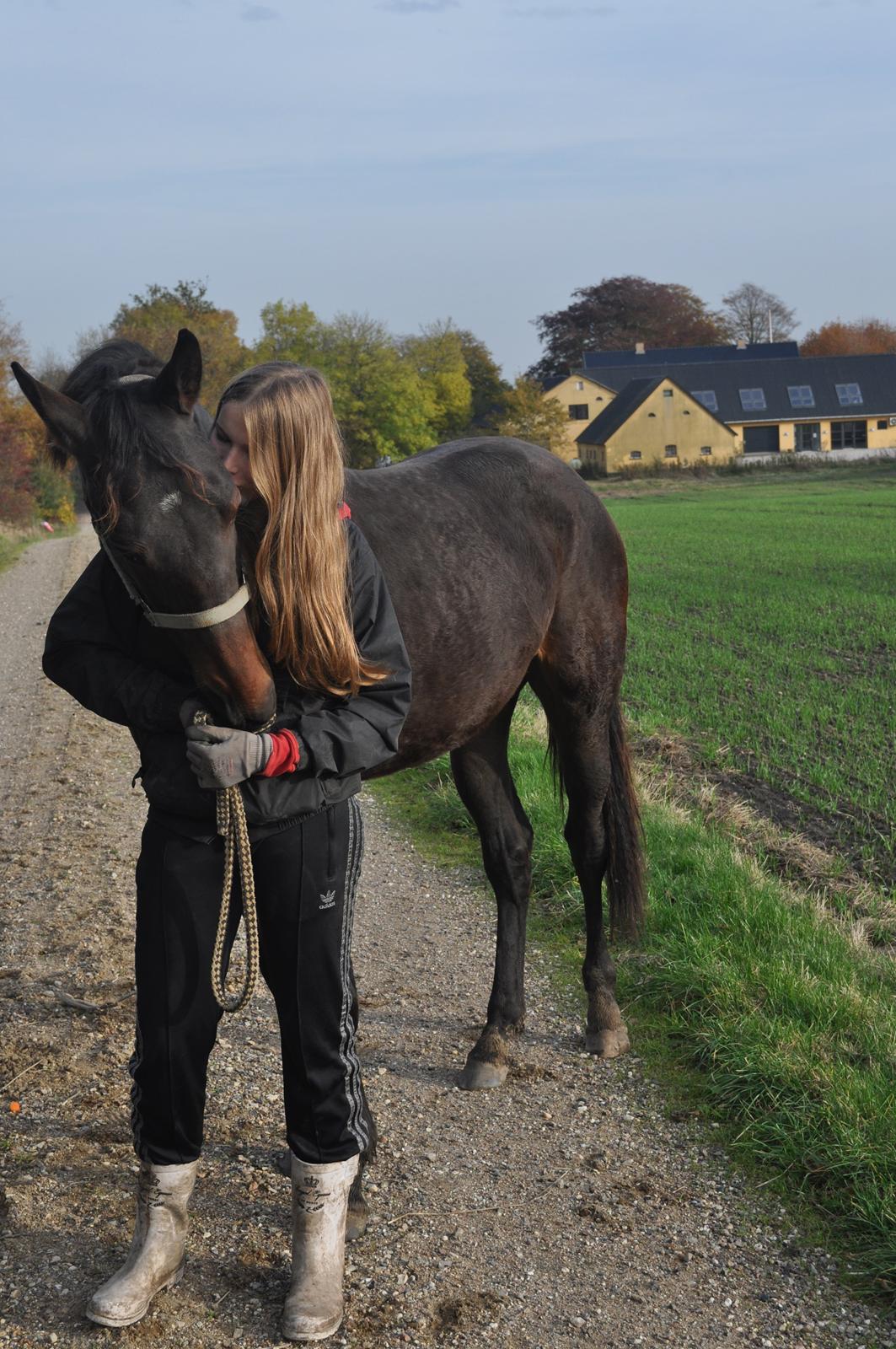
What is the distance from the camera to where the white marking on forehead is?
2.23 m

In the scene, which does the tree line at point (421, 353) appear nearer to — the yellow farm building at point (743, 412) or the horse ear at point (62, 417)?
the yellow farm building at point (743, 412)

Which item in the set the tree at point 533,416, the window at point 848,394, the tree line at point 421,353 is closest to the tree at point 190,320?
the tree line at point 421,353

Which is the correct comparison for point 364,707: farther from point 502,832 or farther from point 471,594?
point 502,832

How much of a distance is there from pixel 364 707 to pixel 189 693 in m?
0.39

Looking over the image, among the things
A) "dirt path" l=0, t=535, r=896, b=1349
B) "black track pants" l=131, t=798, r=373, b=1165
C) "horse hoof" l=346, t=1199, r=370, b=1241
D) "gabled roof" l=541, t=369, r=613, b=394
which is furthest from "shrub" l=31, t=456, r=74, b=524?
"gabled roof" l=541, t=369, r=613, b=394

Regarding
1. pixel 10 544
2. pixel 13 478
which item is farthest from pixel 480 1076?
pixel 13 478

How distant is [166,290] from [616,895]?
234ft

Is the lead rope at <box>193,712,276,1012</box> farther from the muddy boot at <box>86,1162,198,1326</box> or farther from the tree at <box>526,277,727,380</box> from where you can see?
the tree at <box>526,277,727,380</box>

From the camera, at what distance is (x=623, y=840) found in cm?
450

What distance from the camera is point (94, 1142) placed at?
3414 mm

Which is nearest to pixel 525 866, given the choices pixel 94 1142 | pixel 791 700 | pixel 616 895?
pixel 616 895

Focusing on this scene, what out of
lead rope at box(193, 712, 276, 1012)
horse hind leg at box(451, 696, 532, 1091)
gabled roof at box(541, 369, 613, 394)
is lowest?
horse hind leg at box(451, 696, 532, 1091)

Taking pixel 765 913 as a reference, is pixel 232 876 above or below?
above

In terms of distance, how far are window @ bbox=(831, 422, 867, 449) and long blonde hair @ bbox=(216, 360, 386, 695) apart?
7404 centimetres
